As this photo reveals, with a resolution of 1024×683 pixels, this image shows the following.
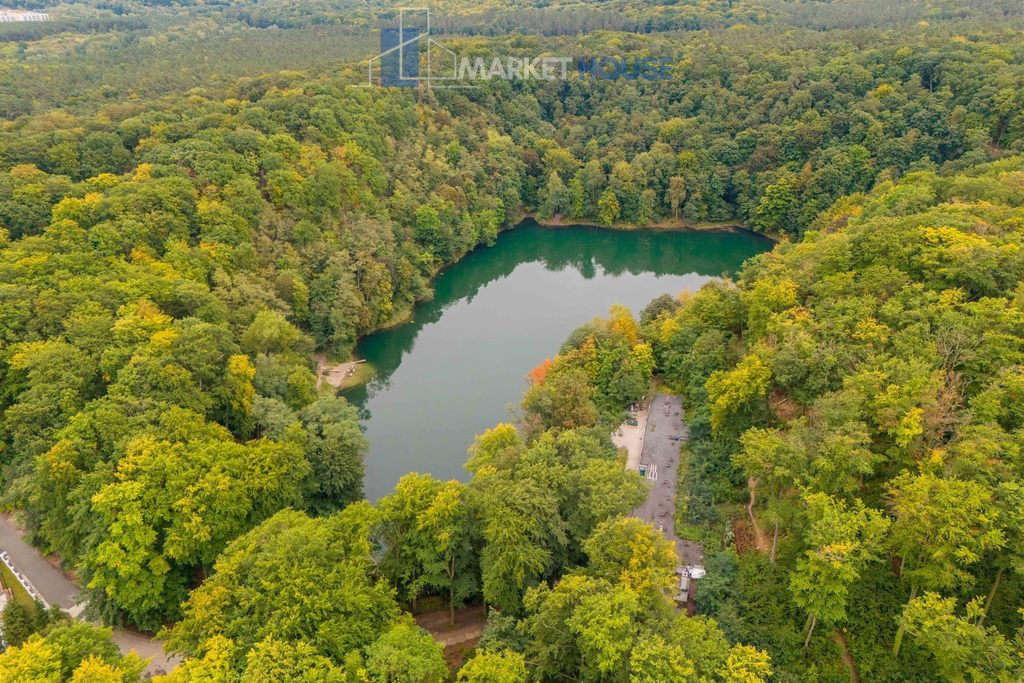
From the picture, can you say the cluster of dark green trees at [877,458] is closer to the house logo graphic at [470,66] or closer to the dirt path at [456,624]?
the dirt path at [456,624]

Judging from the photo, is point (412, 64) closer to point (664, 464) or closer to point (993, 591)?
point (664, 464)

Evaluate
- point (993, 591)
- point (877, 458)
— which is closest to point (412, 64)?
point (877, 458)

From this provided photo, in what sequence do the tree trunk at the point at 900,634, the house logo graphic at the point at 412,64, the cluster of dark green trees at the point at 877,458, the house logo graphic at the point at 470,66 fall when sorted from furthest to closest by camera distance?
1. the house logo graphic at the point at 470,66
2. the house logo graphic at the point at 412,64
3. the tree trunk at the point at 900,634
4. the cluster of dark green trees at the point at 877,458

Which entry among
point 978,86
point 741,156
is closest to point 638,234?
point 741,156

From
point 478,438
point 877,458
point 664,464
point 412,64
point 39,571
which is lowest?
point 39,571

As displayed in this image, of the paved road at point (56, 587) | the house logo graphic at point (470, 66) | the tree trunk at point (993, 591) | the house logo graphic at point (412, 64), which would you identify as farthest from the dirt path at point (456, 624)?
the house logo graphic at point (470, 66)
